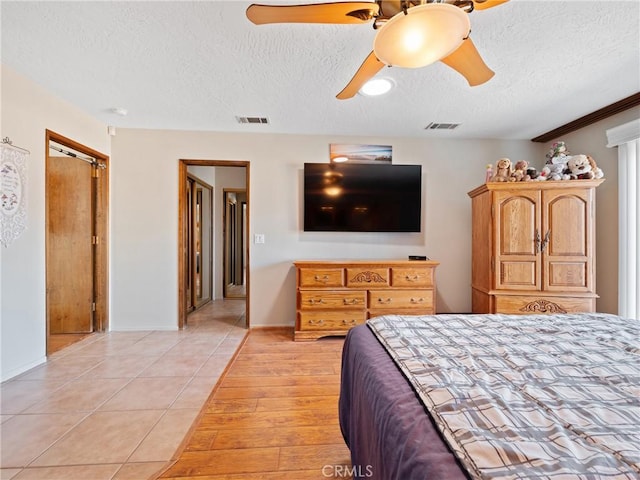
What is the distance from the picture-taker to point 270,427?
1.66 m

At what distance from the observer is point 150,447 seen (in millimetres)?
1497

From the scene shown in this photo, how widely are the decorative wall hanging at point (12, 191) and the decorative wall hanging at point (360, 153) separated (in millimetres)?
2900

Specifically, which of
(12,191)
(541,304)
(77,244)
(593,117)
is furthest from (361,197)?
(77,244)

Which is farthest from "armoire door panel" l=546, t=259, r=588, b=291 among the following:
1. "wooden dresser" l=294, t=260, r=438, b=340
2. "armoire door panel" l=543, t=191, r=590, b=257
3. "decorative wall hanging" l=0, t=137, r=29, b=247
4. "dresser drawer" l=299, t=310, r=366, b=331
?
"decorative wall hanging" l=0, t=137, r=29, b=247

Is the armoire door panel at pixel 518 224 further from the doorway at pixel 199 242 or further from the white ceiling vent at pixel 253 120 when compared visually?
the doorway at pixel 199 242

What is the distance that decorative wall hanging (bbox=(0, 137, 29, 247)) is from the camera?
2.12m

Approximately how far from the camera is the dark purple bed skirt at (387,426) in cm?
56

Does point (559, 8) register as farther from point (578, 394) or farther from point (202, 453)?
point (202, 453)

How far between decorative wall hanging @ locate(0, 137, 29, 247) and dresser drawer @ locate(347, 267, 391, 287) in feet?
9.62

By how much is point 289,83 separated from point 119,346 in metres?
3.07

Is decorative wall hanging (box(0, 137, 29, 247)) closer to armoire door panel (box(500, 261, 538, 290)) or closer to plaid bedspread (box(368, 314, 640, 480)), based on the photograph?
plaid bedspread (box(368, 314, 640, 480))

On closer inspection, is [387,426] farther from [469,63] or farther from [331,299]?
[331,299]

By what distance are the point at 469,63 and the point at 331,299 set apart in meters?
2.33

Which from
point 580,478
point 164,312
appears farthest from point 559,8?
point 164,312
